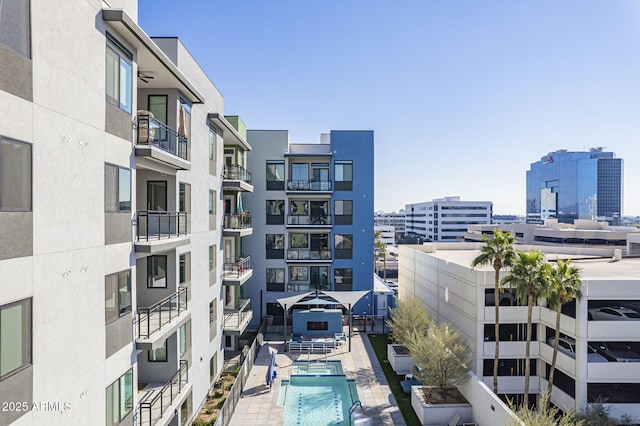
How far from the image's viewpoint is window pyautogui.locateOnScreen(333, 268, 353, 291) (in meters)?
32.0

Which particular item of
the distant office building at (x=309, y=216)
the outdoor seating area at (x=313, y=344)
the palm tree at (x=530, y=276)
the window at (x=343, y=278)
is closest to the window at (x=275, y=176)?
the distant office building at (x=309, y=216)

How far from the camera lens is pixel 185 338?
49.7ft

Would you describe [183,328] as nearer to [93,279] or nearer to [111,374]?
[111,374]

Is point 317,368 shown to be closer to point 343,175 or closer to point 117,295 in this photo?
point 117,295

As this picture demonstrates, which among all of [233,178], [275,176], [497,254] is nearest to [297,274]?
[275,176]

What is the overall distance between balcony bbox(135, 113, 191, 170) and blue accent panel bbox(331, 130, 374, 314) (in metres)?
19.0

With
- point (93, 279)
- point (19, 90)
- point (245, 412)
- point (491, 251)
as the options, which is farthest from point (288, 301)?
point (19, 90)

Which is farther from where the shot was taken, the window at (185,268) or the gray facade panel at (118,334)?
the window at (185,268)

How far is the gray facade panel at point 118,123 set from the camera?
9.42 meters

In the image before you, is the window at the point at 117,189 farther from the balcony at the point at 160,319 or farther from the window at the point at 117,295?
the balcony at the point at 160,319

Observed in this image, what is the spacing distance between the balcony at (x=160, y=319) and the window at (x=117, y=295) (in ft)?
2.94

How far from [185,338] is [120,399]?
496 cm

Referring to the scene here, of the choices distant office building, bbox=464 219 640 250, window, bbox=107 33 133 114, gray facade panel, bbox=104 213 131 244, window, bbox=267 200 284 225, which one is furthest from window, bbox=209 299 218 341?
distant office building, bbox=464 219 640 250

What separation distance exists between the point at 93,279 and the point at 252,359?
640 inches
